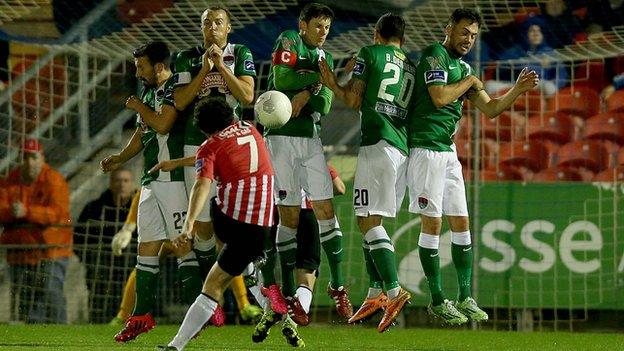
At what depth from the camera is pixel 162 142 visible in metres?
9.37

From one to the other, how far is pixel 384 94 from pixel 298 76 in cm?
60

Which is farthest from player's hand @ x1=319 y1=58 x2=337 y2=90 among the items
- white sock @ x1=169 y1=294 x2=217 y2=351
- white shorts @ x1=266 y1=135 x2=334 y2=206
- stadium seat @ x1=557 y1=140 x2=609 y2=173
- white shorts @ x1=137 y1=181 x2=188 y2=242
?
stadium seat @ x1=557 y1=140 x2=609 y2=173

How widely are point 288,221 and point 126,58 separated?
4.13 m

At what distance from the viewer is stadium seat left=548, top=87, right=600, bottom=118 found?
47.7 ft

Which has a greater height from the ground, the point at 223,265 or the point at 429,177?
the point at 429,177

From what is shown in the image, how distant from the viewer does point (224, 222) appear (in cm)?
780

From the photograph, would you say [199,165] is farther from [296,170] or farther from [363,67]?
[363,67]

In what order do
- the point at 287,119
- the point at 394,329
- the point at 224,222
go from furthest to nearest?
the point at 394,329 → the point at 287,119 → the point at 224,222

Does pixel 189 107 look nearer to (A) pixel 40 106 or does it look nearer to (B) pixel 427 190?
(B) pixel 427 190

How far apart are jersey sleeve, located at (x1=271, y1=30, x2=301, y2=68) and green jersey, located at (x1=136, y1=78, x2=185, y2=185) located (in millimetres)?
765

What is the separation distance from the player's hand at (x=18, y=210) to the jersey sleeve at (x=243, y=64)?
166 inches

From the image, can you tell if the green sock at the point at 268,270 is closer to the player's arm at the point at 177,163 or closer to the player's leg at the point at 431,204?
the player's leg at the point at 431,204

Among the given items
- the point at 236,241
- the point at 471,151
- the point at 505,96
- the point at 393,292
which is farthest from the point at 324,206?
the point at 471,151

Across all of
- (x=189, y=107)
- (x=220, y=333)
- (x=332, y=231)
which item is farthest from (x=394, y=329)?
(x=189, y=107)
